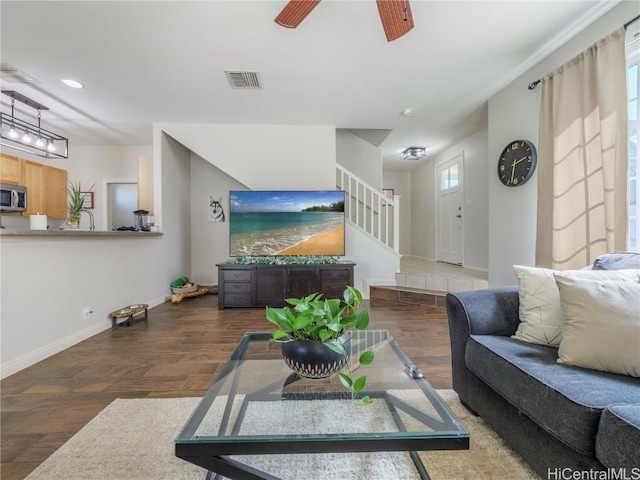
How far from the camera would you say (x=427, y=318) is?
314cm

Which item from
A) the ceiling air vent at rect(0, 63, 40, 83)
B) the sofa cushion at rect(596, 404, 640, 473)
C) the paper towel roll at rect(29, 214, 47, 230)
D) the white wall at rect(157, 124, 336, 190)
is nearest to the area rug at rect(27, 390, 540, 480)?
the sofa cushion at rect(596, 404, 640, 473)

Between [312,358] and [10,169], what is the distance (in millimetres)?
5601

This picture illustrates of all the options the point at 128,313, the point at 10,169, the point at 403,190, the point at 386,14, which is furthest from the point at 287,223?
the point at 403,190

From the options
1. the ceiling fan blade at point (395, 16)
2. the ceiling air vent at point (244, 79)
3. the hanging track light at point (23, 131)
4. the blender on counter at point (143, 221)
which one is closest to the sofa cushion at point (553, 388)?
the ceiling fan blade at point (395, 16)

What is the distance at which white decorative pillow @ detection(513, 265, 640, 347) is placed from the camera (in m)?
1.26

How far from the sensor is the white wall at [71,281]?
6.35ft

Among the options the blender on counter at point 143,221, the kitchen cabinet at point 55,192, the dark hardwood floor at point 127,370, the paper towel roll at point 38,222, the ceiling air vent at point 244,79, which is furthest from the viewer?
the kitchen cabinet at point 55,192

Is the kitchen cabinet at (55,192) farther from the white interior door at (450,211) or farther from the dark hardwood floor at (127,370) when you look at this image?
the white interior door at (450,211)

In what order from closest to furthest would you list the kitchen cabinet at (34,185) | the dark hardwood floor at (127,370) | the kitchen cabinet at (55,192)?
the dark hardwood floor at (127,370)
the kitchen cabinet at (34,185)
the kitchen cabinet at (55,192)

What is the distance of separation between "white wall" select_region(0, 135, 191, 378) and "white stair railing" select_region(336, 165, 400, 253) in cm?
269

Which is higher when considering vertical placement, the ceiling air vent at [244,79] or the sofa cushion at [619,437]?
the ceiling air vent at [244,79]

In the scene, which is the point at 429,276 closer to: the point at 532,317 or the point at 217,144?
the point at 532,317

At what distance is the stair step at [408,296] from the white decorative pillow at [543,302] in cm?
226

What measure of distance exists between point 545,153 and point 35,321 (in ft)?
14.7
